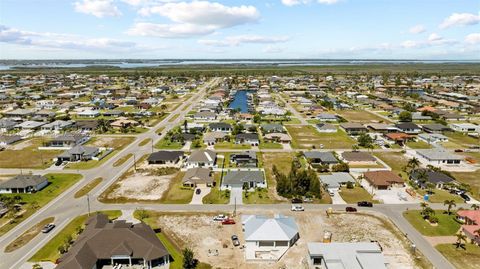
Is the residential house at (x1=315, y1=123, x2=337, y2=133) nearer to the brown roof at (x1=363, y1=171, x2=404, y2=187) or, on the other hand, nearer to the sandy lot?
the brown roof at (x1=363, y1=171, x2=404, y2=187)

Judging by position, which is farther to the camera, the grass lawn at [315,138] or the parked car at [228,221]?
the grass lawn at [315,138]

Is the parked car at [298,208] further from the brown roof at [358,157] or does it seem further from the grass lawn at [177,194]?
the brown roof at [358,157]

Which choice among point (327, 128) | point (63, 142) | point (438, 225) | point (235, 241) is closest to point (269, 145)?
point (327, 128)

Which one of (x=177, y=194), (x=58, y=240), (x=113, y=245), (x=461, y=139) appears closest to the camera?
(x=113, y=245)

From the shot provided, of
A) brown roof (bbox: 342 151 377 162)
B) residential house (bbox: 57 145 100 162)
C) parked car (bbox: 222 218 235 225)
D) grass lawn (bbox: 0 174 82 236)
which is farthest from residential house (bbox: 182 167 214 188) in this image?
brown roof (bbox: 342 151 377 162)

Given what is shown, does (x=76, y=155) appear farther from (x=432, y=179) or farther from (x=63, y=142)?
(x=432, y=179)

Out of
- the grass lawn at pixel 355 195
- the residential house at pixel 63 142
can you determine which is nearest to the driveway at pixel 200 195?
the grass lawn at pixel 355 195
